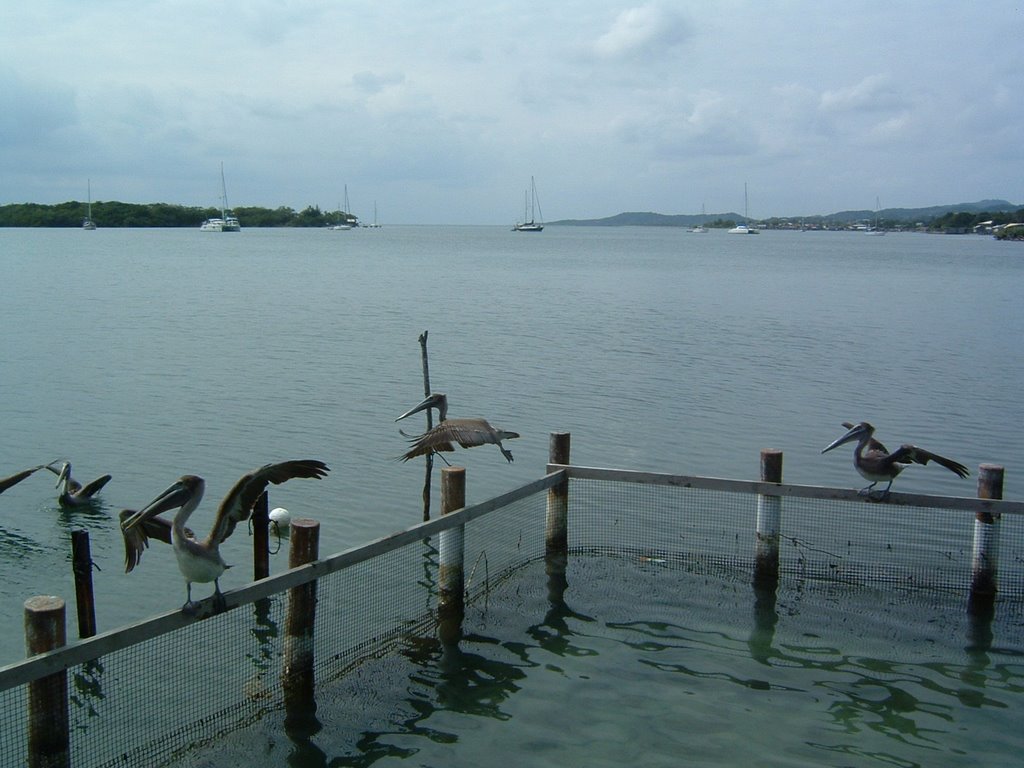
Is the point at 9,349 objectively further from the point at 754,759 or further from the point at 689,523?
the point at 754,759

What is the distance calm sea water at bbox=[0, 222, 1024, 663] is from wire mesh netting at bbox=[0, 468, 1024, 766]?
1.57m

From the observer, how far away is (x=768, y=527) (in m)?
9.93

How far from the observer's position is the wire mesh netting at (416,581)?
746cm

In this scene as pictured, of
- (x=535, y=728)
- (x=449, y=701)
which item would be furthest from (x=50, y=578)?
(x=535, y=728)

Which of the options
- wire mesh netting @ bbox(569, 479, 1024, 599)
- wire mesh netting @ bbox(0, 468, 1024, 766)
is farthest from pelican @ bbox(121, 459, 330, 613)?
wire mesh netting @ bbox(569, 479, 1024, 599)

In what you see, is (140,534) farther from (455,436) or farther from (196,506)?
(455,436)

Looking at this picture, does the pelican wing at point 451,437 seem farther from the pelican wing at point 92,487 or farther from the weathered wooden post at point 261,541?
the pelican wing at point 92,487

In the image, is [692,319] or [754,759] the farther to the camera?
[692,319]

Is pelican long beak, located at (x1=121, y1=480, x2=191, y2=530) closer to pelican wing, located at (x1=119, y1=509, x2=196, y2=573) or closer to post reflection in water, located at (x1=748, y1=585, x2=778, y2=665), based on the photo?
pelican wing, located at (x1=119, y1=509, x2=196, y2=573)

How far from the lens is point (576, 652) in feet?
29.4

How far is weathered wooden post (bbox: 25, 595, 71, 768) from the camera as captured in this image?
569cm

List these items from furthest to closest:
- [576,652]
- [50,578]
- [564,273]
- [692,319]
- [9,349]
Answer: [564,273] < [692,319] < [9,349] < [50,578] < [576,652]

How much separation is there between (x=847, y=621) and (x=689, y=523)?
9.40ft

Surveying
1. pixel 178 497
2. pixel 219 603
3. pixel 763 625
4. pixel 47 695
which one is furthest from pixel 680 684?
pixel 47 695
